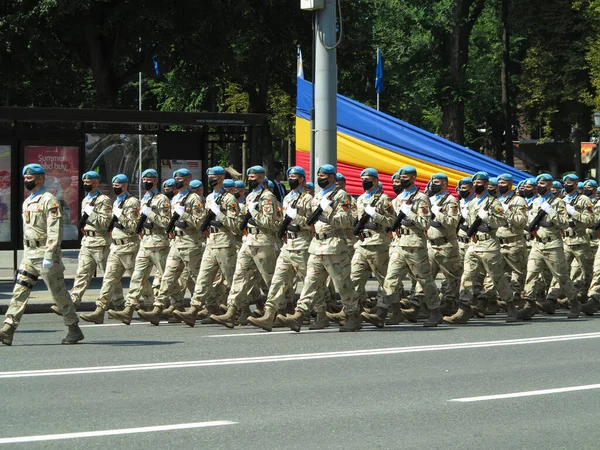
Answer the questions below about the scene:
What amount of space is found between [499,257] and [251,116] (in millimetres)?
5823

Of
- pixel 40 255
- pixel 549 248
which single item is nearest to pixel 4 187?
pixel 40 255

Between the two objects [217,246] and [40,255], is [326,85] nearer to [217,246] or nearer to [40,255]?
[217,246]

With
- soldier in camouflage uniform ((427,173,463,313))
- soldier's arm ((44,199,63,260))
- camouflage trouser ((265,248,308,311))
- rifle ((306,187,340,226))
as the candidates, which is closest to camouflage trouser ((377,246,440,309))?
soldier in camouflage uniform ((427,173,463,313))

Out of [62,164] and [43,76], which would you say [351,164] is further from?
[43,76]

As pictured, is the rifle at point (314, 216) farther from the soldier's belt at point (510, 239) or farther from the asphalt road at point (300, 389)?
the soldier's belt at point (510, 239)

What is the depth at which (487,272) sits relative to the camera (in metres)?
14.7

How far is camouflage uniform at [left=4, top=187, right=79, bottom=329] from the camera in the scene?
37.6 ft

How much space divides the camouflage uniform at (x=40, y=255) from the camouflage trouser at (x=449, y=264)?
16.3 ft

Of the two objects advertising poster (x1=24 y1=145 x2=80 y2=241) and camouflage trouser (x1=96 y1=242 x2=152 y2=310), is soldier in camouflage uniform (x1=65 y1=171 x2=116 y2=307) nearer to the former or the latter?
camouflage trouser (x1=96 y1=242 x2=152 y2=310)

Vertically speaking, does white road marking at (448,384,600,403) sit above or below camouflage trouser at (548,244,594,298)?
below

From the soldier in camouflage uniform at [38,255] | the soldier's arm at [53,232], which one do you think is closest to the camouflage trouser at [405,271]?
the soldier in camouflage uniform at [38,255]

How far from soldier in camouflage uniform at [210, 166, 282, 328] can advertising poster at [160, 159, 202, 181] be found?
18.3 ft

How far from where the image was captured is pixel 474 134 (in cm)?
5641

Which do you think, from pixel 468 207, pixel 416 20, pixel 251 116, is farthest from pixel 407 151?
pixel 416 20
